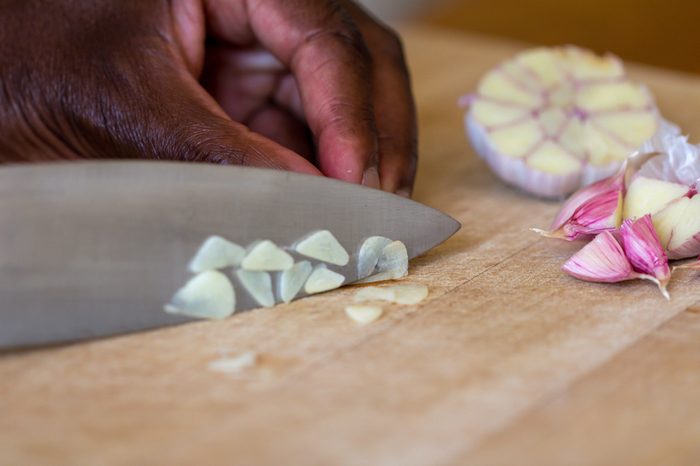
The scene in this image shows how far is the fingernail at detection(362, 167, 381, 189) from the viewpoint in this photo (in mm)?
1083

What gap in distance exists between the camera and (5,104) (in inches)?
44.8

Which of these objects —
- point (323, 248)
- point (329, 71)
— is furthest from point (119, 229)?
point (329, 71)

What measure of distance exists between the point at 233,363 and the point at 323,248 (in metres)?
0.17

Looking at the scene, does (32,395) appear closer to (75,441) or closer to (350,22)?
(75,441)

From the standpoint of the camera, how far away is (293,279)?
39.1 inches

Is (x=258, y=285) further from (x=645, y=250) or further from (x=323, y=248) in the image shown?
(x=645, y=250)

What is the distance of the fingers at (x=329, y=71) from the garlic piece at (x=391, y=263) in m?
0.08

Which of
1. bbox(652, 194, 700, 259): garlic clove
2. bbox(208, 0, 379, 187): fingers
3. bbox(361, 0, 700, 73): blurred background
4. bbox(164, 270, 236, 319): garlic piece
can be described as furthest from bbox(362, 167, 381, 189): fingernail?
bbox(361, 0, 700, 73): blurred background

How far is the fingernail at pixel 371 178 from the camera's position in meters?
1.08

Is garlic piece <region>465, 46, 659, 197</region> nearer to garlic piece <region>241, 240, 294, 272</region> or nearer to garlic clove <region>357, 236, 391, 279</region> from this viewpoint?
garlic clove <region>357, 236, 391, 279</region>

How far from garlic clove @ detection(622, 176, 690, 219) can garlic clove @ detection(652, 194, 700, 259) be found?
17 mm

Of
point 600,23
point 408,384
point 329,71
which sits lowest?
point 408,384

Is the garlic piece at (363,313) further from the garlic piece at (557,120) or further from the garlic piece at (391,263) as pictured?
the garlic piece at (557,120)

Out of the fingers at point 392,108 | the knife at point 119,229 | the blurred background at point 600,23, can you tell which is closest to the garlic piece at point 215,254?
the knife at point 119,229
